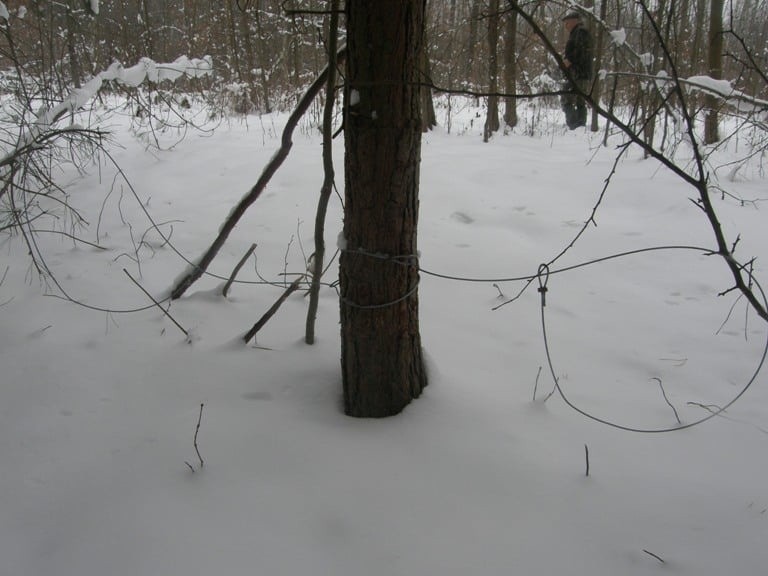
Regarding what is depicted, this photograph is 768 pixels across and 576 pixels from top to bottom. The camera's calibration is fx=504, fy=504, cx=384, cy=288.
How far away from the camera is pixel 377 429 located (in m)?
1.59

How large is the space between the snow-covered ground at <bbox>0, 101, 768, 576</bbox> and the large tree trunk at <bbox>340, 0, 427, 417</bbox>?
14cm

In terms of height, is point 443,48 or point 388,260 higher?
point 443,48

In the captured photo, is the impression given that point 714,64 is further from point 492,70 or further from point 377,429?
point 377,429

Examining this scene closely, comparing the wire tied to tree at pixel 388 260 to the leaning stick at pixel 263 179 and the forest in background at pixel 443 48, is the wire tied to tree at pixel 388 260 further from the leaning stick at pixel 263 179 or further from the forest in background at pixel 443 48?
the forest in background at pixel 443 48

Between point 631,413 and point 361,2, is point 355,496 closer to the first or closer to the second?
point 631,413

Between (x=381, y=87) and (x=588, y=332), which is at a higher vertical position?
(x=381, y=87)

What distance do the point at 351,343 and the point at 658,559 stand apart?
98 cm

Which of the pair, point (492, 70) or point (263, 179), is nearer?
point (263, 179)

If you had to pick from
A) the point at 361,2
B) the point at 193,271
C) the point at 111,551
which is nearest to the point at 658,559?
the point at 111,551

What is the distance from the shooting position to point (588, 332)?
8.05 feet

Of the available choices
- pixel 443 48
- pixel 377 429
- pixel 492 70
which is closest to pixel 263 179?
pixel 377 429

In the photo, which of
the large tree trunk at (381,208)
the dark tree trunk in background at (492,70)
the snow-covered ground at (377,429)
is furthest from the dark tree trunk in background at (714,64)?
the large tree trunk at (381,208)

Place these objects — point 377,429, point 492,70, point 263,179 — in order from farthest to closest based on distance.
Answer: point 492,70, point 263,179, point 377,429

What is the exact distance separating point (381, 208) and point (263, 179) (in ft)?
2.70
